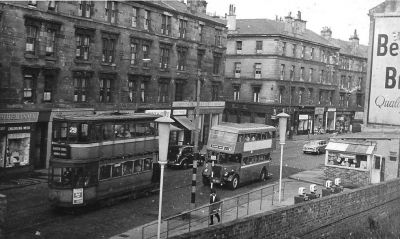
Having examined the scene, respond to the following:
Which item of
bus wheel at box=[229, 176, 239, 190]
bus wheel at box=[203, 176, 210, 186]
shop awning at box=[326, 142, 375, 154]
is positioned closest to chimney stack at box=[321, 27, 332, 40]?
shop awning at box=[326, 142, 375, 154]

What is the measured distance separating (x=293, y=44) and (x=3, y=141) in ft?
140

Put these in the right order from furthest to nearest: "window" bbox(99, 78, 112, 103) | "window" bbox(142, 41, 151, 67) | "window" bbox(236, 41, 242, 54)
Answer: "window" bbox(236, 41, 242, 54) → "window" bbox(142, 41, 151, 67) → "window" bbox(99, 78, 112, 103)

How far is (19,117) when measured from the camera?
3089cm

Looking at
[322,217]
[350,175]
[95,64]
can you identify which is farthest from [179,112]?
[322,217]

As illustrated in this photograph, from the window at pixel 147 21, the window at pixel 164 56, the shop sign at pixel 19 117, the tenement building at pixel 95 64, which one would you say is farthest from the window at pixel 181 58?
the shop sign at pixel 19 117

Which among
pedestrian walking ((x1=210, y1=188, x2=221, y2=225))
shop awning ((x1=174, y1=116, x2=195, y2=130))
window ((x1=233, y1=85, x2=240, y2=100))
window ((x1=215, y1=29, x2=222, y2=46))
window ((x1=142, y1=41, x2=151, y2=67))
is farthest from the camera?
window ((x1=233, y1=85, x2=240, y2=100))

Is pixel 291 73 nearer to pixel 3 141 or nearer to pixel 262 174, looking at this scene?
pixel 262 174

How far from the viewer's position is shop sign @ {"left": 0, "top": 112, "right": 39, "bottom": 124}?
29859mm

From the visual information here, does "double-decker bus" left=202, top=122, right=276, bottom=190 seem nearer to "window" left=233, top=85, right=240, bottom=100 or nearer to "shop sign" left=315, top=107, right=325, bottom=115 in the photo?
"window" left=233, top=85, right=240, bottom=100

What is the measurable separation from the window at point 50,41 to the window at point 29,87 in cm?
198

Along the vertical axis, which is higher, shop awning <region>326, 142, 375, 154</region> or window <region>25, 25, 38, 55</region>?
window <region>25, 25, 38, 55</region>

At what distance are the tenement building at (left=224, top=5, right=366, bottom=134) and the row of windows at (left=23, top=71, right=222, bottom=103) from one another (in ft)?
59.5

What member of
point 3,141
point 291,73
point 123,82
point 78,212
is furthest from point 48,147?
point 291,73

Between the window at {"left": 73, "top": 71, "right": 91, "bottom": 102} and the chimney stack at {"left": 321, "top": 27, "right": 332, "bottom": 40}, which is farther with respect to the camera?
the chimney stack at {"left": 321, "top": 27, "right": 332, "bottom": 40}
